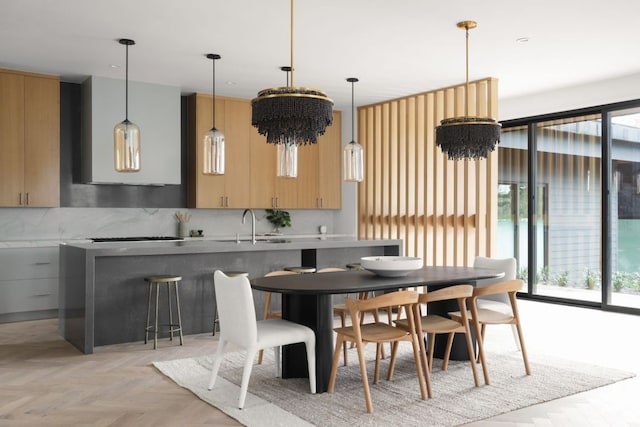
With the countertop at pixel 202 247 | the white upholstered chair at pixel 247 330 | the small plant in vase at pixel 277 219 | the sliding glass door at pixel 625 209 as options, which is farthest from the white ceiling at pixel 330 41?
the white upholstered chair at pixel 247 330

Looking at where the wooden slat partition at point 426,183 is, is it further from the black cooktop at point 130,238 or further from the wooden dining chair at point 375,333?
the wooden dining chair at point 375,333

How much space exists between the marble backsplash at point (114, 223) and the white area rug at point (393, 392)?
328cm

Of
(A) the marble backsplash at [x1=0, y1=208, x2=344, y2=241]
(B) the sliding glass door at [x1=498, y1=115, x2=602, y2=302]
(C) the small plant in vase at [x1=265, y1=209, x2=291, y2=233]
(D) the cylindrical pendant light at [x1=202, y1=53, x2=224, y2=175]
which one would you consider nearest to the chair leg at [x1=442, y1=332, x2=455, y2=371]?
(D) the cylindrical pendant light at [x1=202, y1=53, x2=224, y2=175]

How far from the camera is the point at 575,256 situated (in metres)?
7.46

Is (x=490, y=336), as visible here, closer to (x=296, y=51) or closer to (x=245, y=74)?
(x=296, y=51)

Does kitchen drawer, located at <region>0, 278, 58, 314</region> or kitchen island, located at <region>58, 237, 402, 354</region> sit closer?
kitchen island, located at <region>58, 237, 402, 354</region>

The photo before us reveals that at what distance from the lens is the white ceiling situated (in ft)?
15.0

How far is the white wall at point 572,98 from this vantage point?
6.70 metres

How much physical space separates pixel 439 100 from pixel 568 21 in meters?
2.56

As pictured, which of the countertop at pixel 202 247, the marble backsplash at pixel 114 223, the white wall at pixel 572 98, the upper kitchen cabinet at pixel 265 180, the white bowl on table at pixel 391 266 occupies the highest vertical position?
the white wall at pixel 572 98

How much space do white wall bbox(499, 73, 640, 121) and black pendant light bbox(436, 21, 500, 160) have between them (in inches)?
125

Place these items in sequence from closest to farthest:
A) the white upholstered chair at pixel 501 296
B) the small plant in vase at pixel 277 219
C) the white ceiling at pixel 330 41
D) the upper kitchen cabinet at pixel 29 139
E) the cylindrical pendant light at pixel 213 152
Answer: the white ceiling at pixel 330 41
the white upholstered chair at pixel 501 296
the cylindrical pendant light at pixel 213 152
the upper kitchen cabinet at pixel 29 139
the small plant in vase at pixel 277 219

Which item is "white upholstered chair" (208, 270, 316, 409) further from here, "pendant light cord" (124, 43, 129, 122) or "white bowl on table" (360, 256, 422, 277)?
"pendant light cord" (124, 43, 129, 122)

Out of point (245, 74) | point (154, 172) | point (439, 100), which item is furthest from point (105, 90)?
point (439, 100)
